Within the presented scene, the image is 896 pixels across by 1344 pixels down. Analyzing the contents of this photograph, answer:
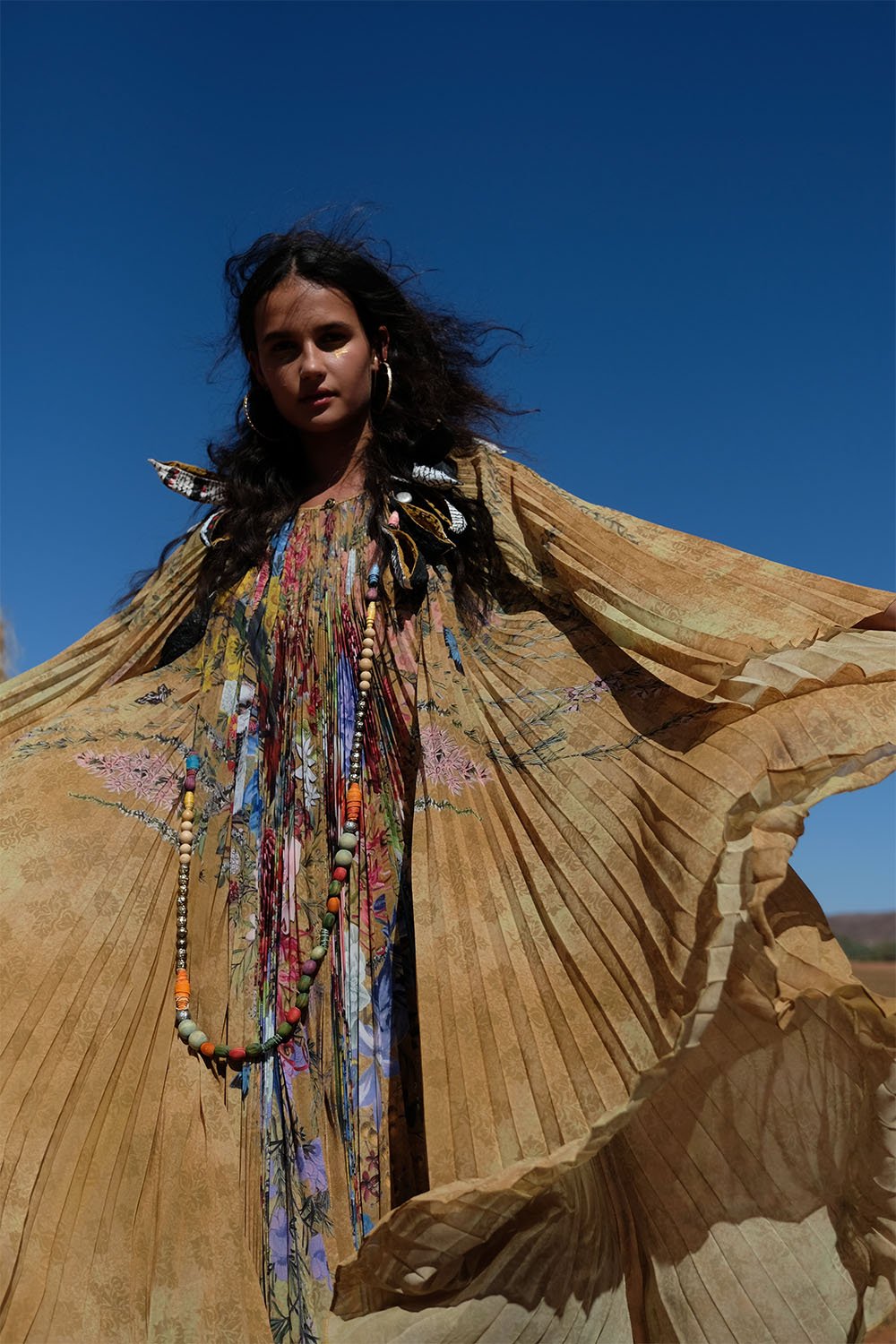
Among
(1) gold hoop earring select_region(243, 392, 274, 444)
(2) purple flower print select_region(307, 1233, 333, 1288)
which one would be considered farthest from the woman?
(1) gold hoop earring select_region(243, 392, 274, 444)

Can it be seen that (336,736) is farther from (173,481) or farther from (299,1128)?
(173,481)

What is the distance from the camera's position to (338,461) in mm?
3104

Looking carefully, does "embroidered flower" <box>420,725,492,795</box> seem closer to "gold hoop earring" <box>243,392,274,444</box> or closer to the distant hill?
"gold hoop earring" <box>243,392,274,444</box>

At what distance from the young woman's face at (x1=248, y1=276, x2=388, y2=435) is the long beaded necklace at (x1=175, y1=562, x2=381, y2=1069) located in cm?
52

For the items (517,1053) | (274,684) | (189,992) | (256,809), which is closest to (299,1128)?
(189,992)

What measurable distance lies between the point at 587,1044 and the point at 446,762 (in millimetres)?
672

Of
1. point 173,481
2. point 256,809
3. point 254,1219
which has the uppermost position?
point 173,481

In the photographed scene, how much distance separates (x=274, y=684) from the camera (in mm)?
2783

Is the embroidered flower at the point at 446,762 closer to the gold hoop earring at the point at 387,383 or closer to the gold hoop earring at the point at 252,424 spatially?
the gold hoop earring at the point at 387,383

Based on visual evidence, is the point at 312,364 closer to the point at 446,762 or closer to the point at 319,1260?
the point at 446,762

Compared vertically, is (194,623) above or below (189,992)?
above

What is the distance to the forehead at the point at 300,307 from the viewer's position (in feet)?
9.65

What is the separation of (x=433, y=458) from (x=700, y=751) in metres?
1.25

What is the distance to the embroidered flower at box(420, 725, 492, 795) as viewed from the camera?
2.43 m
